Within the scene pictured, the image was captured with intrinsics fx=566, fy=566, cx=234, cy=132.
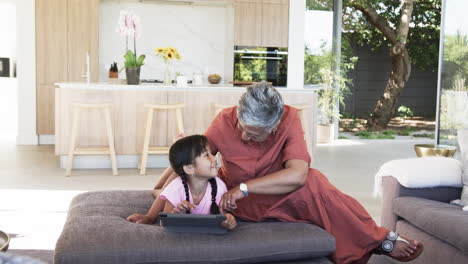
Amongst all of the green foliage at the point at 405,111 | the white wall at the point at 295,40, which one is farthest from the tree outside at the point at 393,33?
the white wall at the point at 295,40

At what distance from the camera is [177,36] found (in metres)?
9.19

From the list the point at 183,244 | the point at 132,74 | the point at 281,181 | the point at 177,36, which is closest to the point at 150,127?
the point at 132,74

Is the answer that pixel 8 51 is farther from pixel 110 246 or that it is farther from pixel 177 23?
pixel 110 246

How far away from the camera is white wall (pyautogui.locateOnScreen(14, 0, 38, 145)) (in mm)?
8328

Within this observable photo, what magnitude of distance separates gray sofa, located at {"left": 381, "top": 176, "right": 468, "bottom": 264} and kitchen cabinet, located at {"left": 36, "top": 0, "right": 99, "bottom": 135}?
6.11m

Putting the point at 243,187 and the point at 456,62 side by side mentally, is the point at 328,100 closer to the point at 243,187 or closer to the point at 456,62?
the point at 456,62

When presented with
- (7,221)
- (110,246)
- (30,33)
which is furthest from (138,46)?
(110,246)

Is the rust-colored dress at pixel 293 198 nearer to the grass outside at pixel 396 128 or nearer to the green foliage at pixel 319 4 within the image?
the green foliage at pixel 319 4

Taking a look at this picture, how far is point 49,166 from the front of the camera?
6598 millimetres

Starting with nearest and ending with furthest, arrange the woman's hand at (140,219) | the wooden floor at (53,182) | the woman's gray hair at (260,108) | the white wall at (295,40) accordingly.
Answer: the woman's gray hair at (260,108), the woman's hand at (140,219), the wooden floor at (53,182), the white wall at (295,40)

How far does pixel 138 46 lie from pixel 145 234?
22.9 ft

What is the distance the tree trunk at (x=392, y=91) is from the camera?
11.0 m

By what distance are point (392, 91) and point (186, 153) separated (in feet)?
30.7

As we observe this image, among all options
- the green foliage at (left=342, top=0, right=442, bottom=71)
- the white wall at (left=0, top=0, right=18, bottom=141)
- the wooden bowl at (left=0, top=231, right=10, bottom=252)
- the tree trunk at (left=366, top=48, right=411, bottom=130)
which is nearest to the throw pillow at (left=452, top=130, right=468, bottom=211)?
the wooden bowl at (left=0, top=231, right=10, bottom=252)
